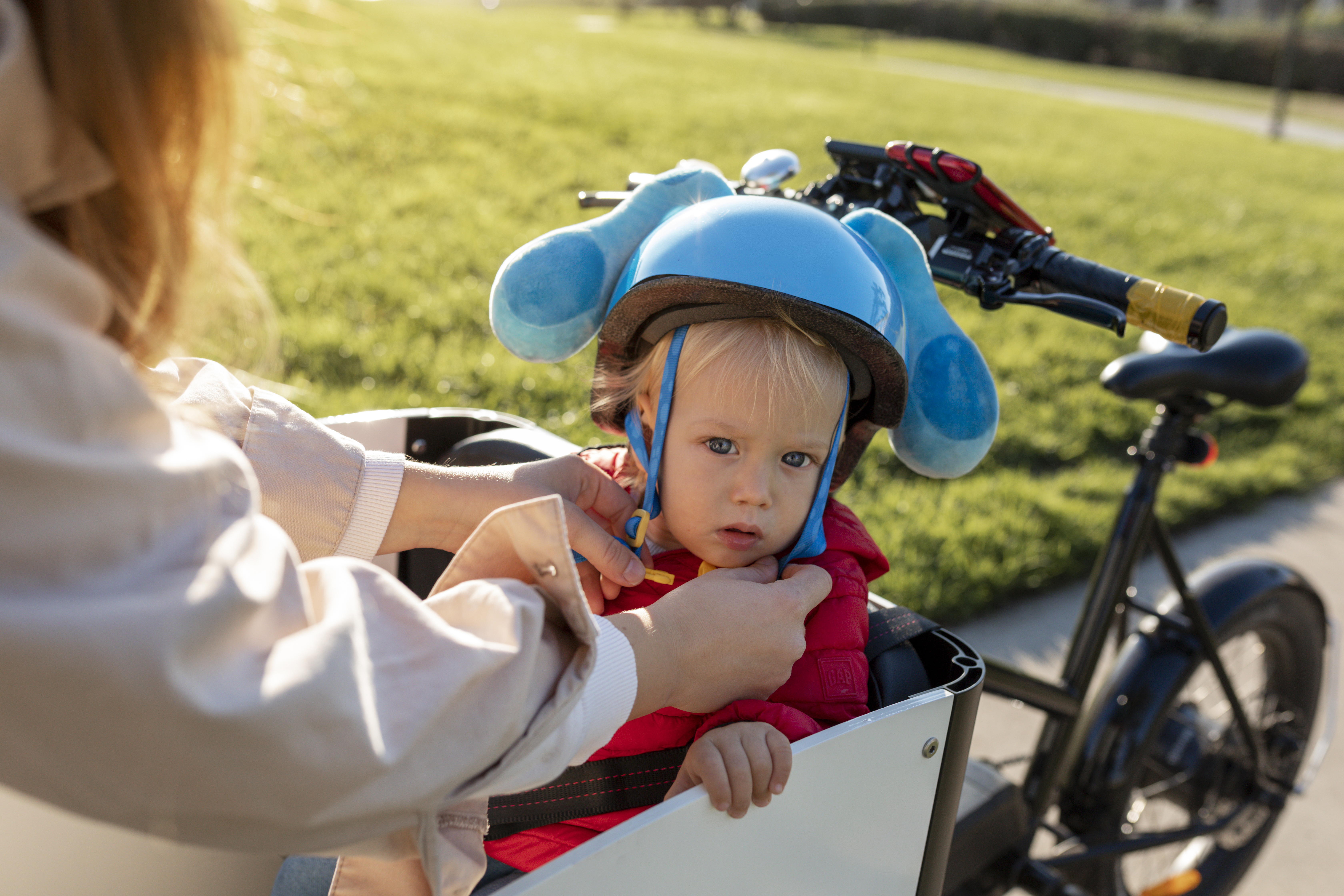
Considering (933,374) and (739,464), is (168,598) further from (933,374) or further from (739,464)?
(933,374)

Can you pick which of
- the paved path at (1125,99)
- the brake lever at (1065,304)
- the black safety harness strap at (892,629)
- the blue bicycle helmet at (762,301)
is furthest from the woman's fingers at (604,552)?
the paved path at (1125,99)

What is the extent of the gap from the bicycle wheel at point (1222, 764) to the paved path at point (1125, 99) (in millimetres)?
15566

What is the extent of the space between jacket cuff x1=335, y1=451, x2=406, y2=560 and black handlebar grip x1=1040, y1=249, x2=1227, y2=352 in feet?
3.32

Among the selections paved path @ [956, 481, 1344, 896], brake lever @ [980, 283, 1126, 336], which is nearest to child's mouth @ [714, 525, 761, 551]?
brake lever @ [980, 283, 1126, 336]

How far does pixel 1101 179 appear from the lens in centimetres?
986

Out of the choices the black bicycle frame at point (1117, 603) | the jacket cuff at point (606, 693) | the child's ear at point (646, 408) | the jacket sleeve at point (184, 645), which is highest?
the jacket sleeve at point (184, 645)

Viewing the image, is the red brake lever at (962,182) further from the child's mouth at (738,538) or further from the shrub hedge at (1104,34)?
the shrub hedge at (1104,34)

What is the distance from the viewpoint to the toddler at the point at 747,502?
1.35 metres

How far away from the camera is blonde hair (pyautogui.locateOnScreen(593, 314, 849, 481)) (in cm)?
143

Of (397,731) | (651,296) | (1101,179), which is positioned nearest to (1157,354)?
(651,296)

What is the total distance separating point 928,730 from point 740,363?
55cm

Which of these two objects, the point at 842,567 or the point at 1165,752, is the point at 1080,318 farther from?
the point at 1165,752

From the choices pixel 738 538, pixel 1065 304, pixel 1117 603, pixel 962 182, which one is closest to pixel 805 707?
pixel 738 538

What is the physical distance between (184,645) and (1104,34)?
1302 inches
